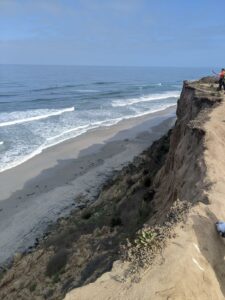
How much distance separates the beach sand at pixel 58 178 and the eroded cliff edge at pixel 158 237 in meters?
1.94

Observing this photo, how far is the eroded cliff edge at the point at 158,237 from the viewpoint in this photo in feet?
26.0

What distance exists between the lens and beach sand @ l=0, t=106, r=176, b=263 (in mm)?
20908

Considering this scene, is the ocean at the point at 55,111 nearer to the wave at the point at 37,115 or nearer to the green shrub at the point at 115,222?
the wave at the point at 37,115


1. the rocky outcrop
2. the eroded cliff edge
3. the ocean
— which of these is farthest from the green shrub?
the ocean

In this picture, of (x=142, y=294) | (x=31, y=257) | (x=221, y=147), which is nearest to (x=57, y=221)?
(x=31, y=257)

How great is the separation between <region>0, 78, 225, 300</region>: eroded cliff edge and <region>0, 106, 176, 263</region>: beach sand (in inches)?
76.2

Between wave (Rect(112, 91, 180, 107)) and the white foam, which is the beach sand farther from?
wave (Rect(112, 91, 180, 107))

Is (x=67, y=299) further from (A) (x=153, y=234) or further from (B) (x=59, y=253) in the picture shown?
(B) (x=59, y=253)

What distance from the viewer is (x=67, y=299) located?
302 inches

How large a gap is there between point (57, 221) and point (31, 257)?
15.2 feet

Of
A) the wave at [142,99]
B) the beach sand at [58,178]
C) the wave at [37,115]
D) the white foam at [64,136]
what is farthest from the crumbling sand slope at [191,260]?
the wave at [142,99]

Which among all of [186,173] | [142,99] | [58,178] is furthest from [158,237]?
[142,99]

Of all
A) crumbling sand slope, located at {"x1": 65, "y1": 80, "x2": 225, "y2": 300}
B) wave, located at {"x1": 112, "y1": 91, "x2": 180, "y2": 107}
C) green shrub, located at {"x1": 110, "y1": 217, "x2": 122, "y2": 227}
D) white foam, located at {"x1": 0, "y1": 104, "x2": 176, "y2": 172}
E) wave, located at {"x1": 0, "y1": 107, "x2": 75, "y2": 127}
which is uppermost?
crumbling sand slope, located at {"x1": 65, "y1": 80, "x2": 225, "y2": 300}

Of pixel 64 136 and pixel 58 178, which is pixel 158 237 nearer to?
pixel 58 178
